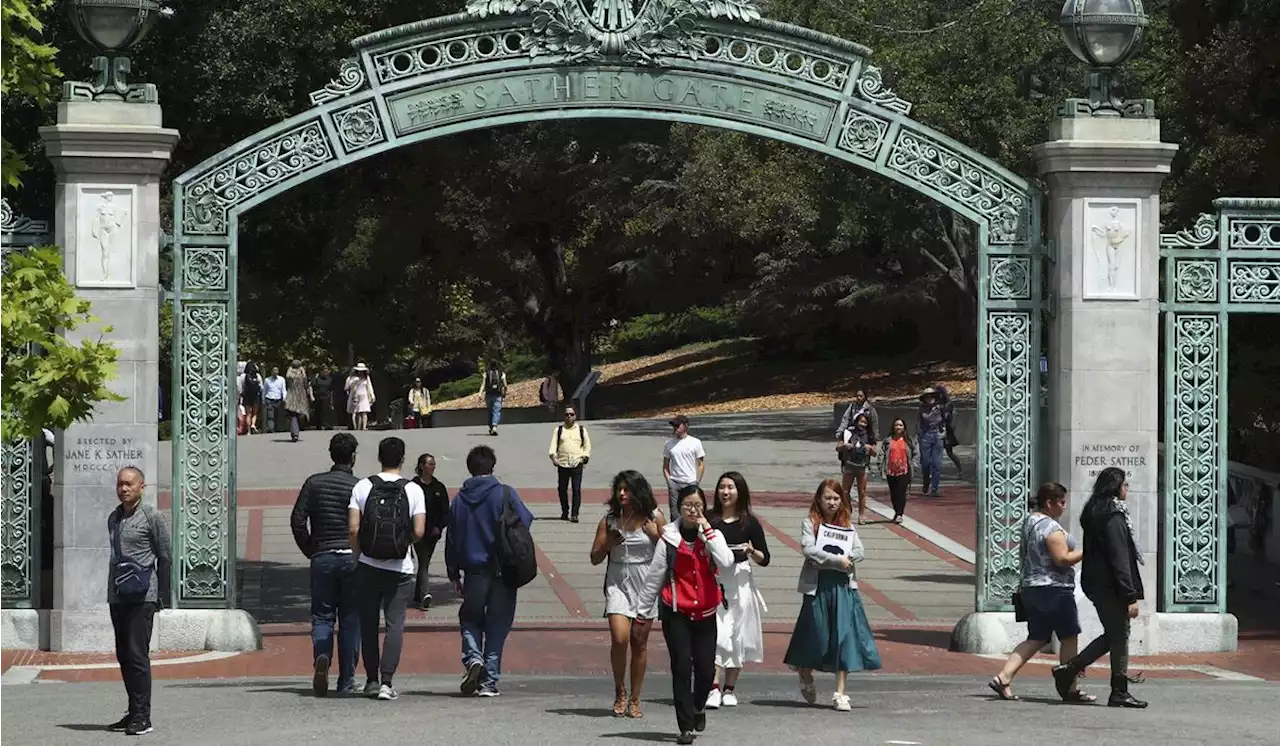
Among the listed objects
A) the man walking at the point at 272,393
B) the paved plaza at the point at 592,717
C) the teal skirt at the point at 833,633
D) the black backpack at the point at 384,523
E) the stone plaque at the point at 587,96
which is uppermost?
the stone plaque at the point at 587,96

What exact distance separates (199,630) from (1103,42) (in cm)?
793


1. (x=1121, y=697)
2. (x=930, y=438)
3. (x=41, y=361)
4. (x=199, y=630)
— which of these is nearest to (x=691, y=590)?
(x=1121, y=697)

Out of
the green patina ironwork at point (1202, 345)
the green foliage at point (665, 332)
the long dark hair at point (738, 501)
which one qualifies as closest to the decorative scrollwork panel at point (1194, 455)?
the green patina ironwork at point (1202, 345)

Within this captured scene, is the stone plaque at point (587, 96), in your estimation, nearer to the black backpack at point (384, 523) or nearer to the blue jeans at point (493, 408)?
the black backpack at point (384, 523)

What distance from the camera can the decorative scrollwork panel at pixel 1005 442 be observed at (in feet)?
51.5

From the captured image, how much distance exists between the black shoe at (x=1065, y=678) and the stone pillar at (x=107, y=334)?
642cm

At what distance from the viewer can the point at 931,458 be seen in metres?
28.8

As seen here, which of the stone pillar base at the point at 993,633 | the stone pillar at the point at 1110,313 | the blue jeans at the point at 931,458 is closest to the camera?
the stone pillar at the point at 1110,313

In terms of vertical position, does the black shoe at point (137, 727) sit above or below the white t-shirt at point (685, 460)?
below

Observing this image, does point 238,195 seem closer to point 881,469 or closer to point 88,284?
point 88,284

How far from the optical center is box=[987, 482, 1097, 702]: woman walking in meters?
12.9

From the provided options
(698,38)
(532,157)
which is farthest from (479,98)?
(532,157)

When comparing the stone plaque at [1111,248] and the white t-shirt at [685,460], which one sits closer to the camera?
the stone plaque at [1111,248]

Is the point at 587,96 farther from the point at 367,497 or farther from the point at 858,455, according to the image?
the point at 858,455
